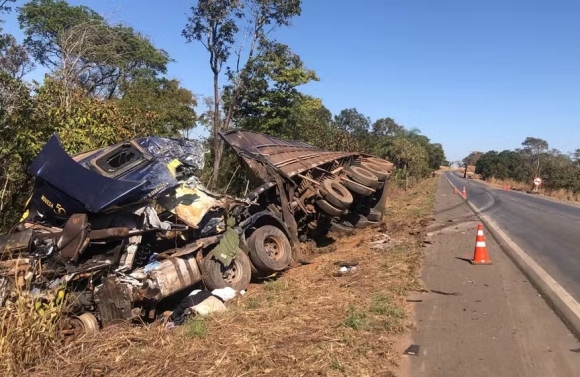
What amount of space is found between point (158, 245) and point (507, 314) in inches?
183

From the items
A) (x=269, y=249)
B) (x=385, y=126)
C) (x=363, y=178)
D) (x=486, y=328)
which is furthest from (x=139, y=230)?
(x=385, y=126)

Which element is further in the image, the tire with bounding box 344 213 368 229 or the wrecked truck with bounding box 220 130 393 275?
the tire with bounding box 344 213 368 229

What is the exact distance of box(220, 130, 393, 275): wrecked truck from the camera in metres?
8.70

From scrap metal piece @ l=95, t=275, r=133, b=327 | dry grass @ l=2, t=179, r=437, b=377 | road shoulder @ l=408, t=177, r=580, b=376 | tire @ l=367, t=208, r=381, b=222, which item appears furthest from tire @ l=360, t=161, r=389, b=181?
→ scrap metal piece @ l=95, t=275, r=133, b=327

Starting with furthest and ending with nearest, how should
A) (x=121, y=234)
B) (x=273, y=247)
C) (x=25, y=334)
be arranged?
(x=273, y=247)
(x=121, y=234)
(x=25, y=334)

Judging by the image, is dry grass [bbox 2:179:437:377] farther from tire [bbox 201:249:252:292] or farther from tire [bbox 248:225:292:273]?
tire [bbox 248:225:292:273]

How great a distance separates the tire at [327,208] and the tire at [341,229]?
4.96 ft

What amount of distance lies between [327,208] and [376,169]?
14.4 feet

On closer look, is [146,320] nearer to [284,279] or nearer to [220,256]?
[220,256]

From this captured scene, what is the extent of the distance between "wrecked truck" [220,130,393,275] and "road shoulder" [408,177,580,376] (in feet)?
8.44

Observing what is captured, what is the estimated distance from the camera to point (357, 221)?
13.5 m

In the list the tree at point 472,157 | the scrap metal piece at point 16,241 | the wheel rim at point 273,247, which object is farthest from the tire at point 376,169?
the tree at point 472,157

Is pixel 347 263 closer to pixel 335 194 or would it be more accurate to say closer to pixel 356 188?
pixel 335 194

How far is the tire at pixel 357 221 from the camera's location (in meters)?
13.4
